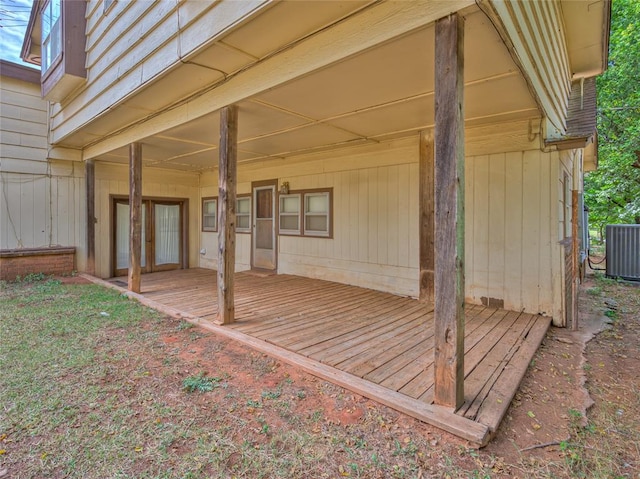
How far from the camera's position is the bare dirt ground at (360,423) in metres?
1.72

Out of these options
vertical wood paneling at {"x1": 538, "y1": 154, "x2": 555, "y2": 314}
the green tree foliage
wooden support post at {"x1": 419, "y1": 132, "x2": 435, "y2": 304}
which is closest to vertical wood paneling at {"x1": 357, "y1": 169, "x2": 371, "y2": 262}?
wooden support post at {"x1": 419, "y1": 132, "x2": 435, "y2": 304}

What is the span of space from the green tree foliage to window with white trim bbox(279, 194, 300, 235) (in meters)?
9.59

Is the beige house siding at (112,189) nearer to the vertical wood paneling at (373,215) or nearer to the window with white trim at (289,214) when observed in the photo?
the window with white trim at (289,214)

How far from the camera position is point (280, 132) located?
5.04 metres

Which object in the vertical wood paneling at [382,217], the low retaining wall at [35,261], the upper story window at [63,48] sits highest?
the upper story window at [63,48]

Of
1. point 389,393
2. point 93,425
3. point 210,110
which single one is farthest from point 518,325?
point 210,110

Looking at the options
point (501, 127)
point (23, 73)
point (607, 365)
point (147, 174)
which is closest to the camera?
point (607, 365)

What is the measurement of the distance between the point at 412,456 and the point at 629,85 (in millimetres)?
13583

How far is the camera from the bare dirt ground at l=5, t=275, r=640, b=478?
5.65 feet

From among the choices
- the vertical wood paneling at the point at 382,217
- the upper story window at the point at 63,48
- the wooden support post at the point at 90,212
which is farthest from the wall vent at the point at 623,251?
the wooden support post at the point at 90,212

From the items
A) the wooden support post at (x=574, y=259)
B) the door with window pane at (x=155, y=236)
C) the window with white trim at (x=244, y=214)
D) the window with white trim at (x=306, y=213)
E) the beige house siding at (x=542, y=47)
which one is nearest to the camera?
the beige house siding at (x=542, y=47)

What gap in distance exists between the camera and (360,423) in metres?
2.07

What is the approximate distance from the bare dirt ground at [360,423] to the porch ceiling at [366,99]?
2.65 m

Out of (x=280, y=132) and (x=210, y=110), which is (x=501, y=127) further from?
(x=210, y=110)
